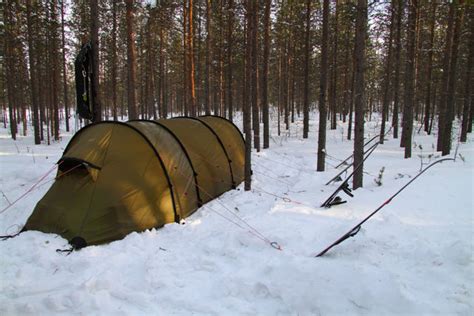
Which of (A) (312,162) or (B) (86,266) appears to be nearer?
(B) (86,266)

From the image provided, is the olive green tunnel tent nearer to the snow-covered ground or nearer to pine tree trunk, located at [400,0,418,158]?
the snow-covered ground

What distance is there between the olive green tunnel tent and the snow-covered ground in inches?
12.0

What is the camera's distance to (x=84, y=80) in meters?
8.51

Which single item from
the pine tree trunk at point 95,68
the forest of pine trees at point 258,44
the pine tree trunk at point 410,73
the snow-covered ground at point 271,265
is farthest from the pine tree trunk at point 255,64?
the pine tree trunk at point 410,73

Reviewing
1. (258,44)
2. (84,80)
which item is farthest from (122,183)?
(258,44)

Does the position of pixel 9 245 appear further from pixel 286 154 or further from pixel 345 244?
pixel 286 154

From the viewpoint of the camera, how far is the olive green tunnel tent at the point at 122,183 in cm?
543

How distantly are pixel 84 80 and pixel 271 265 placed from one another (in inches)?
291

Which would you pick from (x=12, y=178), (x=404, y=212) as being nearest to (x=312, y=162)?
(x=404, y=212)

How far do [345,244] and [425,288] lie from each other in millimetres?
1194

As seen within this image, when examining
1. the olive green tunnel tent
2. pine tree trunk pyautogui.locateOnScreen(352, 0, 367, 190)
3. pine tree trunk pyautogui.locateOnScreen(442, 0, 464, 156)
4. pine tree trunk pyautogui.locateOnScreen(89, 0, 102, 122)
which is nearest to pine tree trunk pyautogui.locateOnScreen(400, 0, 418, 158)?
pine tree trunk pyautogui.locateOnScreen(442, 0, 464, 156)

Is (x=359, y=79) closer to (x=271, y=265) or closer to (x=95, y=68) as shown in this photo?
(x=271, y=265)

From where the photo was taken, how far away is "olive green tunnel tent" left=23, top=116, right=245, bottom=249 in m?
5.43

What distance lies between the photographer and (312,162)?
45.0ft
